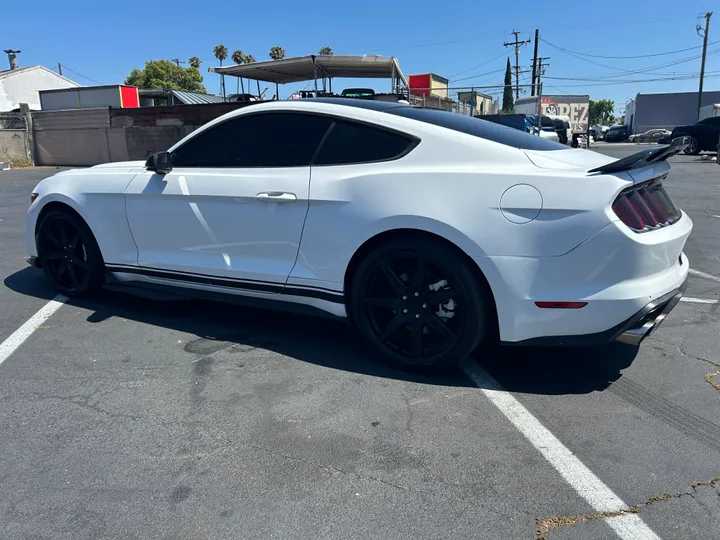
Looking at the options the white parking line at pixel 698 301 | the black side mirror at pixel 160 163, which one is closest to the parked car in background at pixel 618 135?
the white parking line at pixel 698 301

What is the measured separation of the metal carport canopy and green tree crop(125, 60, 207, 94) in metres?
42.5

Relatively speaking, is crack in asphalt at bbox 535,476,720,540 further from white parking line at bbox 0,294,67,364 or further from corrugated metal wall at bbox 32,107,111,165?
corrugated metal wall at bbox 32,107,111,165

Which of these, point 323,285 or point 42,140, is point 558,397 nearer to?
point 323,285

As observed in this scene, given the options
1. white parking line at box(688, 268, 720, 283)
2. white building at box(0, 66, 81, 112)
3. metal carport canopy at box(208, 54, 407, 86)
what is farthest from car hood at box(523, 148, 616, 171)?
white building at box(0, 66, 81, 112)

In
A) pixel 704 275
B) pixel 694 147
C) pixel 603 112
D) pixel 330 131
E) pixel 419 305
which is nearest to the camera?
pixel 419 305

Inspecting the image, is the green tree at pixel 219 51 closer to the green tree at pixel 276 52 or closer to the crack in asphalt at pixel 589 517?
the green tree at pixel 276 52

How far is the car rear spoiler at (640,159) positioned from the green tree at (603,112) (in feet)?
371

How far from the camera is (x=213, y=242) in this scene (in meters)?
4.08

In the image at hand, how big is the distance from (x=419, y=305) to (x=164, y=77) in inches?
2589

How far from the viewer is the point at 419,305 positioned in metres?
3.42

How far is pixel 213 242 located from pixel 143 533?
224cm

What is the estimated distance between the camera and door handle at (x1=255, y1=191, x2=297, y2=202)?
3689mm

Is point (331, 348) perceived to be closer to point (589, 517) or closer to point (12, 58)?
point (589, 517)

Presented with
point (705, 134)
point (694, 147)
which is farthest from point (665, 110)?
point (705, 134)
